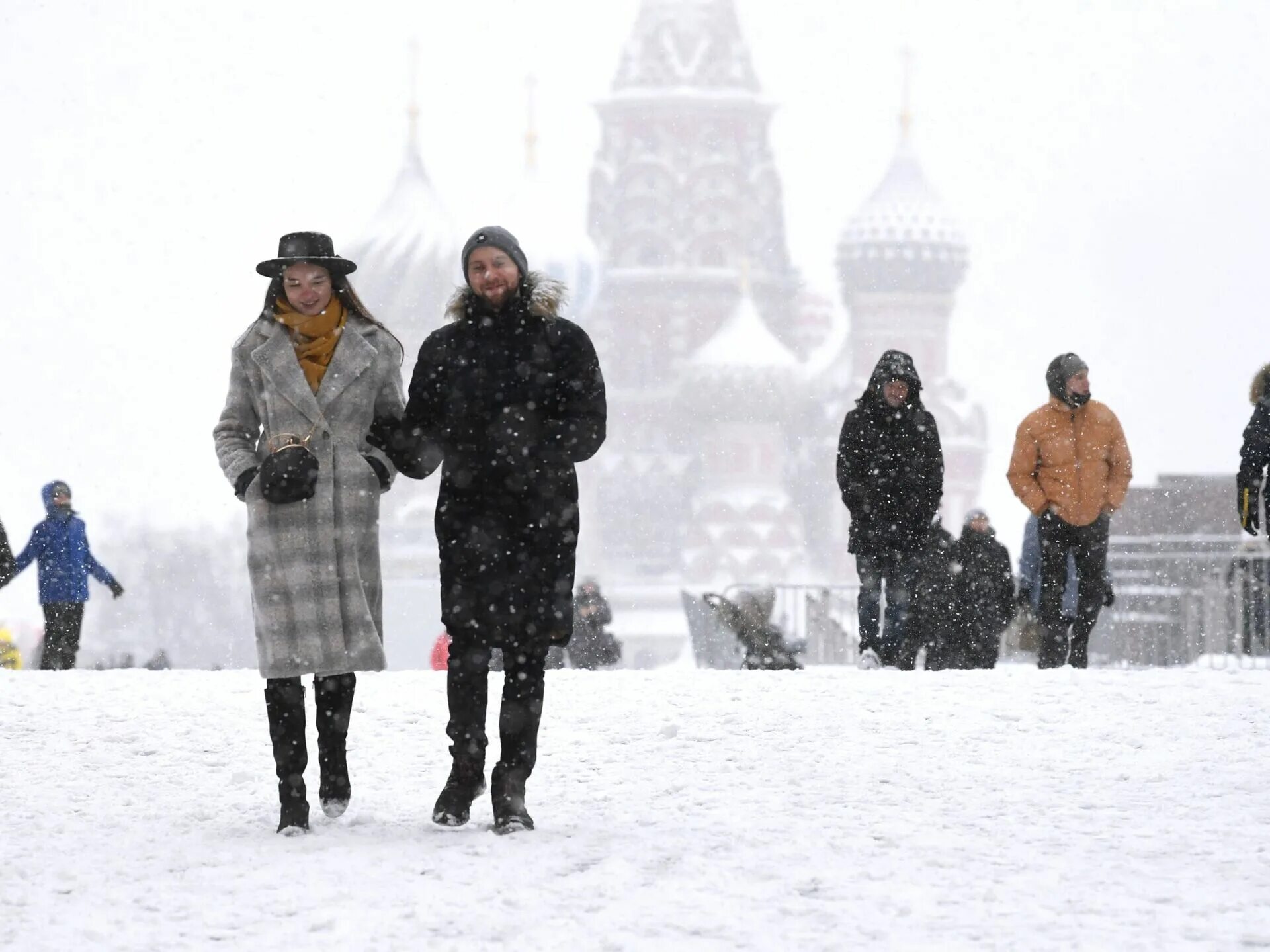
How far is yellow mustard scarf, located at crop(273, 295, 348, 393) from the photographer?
5.60m

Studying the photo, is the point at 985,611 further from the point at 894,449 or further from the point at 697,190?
the point at 697,190

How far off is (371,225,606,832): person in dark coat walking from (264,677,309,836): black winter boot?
0.34 m

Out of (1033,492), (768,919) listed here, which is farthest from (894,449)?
(768,919)

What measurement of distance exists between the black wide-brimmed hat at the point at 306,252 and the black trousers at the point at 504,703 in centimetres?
95

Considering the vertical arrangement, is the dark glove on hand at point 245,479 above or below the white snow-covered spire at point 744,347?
below

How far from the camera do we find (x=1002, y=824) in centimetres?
578

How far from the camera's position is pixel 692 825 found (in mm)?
5750

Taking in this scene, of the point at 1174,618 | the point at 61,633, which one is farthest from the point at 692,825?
the point at 1174,618

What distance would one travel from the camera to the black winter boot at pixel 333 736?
566cm

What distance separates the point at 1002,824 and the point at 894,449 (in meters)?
3.90

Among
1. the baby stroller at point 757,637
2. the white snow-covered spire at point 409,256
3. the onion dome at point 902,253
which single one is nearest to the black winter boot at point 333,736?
the baby stroller at point 757,637

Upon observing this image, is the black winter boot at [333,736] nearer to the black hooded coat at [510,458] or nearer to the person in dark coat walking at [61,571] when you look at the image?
the black hooded coat at [510,458]

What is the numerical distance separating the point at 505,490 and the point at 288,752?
80cm

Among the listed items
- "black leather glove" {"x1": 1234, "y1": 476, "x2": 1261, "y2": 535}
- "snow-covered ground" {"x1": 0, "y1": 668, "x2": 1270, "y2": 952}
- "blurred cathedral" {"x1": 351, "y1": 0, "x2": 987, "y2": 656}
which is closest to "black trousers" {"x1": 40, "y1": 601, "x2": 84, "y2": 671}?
"snow-covered ground" {"x1": 0, "y1": 668, "x2": 1270, "y2": 952}
